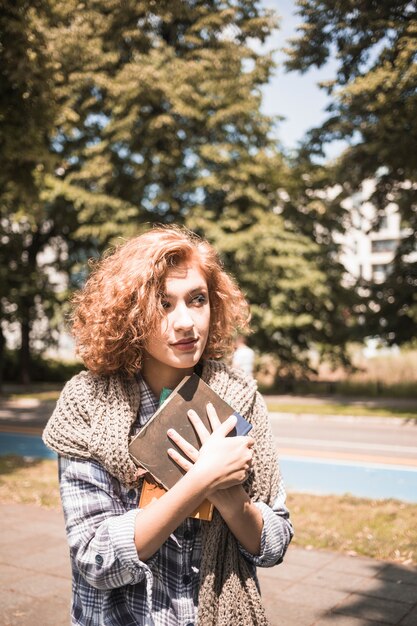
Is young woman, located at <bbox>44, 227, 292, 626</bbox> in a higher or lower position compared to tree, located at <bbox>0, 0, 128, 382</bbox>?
lower

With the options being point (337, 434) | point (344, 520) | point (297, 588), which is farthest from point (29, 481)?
point (337, 434)

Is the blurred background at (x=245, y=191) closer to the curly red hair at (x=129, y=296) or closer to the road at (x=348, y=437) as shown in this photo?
the road at (x=348, y=437)

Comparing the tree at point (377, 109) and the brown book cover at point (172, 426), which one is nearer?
the brown book cover at point (172, 426)

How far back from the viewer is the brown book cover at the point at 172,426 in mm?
1688

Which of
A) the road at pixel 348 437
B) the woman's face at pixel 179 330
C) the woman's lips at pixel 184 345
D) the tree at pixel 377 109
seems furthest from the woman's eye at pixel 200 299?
the tree at pixel 377 109

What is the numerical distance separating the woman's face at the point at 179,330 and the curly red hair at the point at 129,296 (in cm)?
3

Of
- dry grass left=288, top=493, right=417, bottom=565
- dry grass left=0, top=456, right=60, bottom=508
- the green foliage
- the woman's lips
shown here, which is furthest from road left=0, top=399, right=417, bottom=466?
the woman's lips

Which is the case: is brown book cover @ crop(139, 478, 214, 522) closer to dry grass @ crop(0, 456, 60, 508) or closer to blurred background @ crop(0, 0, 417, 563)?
dry grass @ crop(0, 456, 60, 508)

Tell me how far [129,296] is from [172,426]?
38 cm

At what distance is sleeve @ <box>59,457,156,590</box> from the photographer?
5.40 ft

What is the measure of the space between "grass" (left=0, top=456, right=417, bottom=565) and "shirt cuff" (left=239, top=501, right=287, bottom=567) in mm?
3983

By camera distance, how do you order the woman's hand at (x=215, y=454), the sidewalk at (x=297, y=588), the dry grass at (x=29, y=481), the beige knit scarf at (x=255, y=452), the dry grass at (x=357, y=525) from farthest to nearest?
the dry grass at (x=29, y=481) < the dry grass at (x=357, y=525) < the sidewalk at (x=297, y=588) < the beige knit scarf at (x=255, y=452) < the woman's hand at (x=215, y=454)

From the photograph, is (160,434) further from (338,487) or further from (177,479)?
(338,487)

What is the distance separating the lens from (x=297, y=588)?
4.73 m
